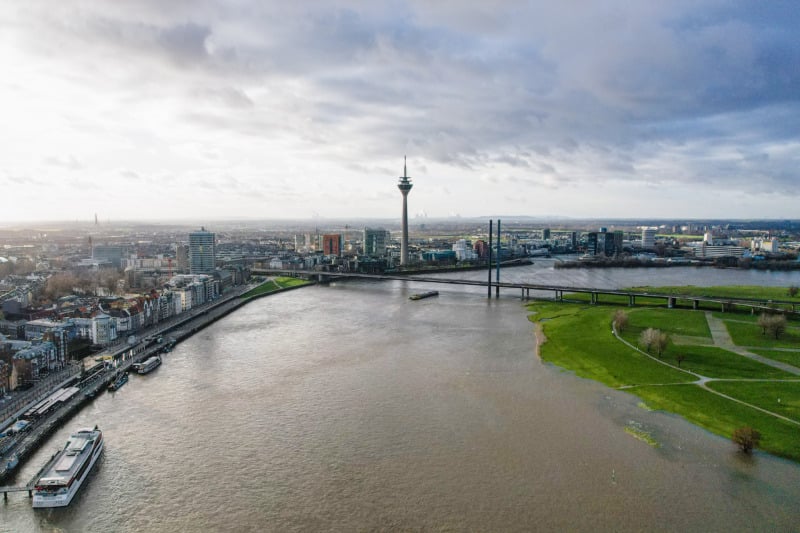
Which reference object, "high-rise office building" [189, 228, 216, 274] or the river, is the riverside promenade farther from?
"high-rise office building" [189, 228, 216, 274]

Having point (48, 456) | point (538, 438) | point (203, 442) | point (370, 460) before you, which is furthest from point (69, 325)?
point (538, 438)

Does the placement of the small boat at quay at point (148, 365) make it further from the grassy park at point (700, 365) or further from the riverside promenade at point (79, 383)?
the grassy park at point (700, 365)

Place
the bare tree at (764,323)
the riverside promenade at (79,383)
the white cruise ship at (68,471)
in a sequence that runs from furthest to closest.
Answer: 1. the bare tree at (764,323)
2. the riverside promenade at (79,383)
3. the white cruise ship at (68,471)

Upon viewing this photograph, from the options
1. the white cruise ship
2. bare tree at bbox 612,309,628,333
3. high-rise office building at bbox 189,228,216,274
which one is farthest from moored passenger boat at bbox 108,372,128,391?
high-rise office building at bbox 189,228,216,274

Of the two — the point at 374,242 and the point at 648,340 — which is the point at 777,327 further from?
the point at 374,242

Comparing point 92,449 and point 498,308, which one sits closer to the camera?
point 92,449

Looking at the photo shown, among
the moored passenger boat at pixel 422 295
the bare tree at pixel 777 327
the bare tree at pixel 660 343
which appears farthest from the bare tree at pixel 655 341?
the moored passenger boat at pixel 422 295

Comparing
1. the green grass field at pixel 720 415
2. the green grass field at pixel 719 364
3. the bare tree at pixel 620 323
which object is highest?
the bare tree at pixel 620 323

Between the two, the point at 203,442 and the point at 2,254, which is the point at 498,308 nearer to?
the point at 203,442
